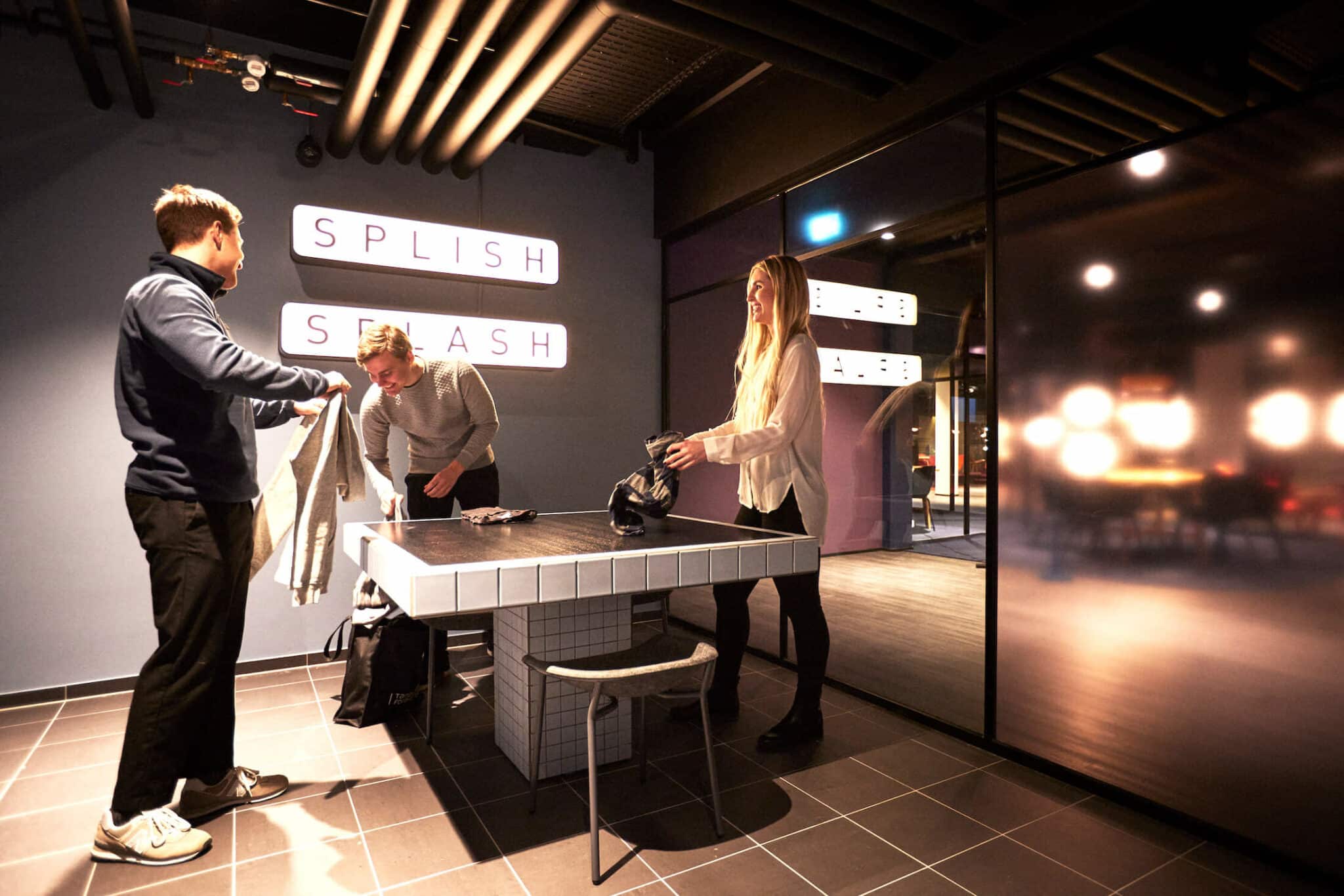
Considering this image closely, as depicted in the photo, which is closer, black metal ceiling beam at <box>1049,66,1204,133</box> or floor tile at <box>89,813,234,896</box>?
floor tile at <box>89,813,234,896</box>

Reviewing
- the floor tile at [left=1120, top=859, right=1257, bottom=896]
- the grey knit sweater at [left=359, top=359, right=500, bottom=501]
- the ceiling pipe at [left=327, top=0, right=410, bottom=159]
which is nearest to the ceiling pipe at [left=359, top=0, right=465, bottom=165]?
the ceiling pipe at [left=327, top=0, right=410, bottom=159]

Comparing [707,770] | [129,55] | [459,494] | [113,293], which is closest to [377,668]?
[459,494]

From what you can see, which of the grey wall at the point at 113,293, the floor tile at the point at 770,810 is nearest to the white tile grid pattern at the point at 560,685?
the floor tile at the point at 770,810

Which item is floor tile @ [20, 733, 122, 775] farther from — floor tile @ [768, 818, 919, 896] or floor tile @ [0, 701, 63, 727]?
floor tile @ [768, 818, 919, 896]

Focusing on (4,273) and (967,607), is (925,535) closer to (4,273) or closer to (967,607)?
(967,607)


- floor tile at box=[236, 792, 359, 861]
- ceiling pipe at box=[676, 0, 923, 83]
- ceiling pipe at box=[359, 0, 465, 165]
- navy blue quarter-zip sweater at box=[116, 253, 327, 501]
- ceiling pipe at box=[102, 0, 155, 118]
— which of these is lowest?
floor tile at box=[236, 792, 359, 861]

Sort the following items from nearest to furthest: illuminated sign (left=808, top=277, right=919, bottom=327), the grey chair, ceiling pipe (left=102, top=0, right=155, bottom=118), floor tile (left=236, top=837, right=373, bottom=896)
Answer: the grey chair → floor tile (left=236, top=837, right=373, bottom=896) → ceiling pipe (left=102, top=0, right=155, bottom=118) → illuminated sign (left=808, top=277, right=919, bottom=327)

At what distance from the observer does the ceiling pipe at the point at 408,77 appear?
251 centimetres

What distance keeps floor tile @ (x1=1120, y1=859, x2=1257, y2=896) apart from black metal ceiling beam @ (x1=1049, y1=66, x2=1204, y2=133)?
2057mm

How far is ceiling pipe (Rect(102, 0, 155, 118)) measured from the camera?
8.61 feet

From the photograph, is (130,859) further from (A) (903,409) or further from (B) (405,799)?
(A) (903,409)

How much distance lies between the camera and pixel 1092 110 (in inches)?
89.4

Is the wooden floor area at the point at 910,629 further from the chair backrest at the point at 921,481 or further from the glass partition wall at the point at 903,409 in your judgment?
the chair backrest at the point at 921,481

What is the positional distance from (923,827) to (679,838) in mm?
719
